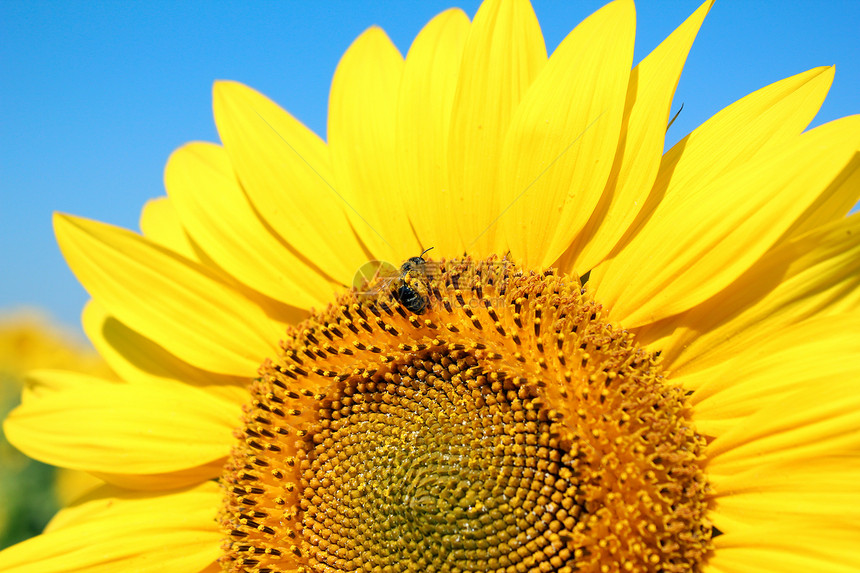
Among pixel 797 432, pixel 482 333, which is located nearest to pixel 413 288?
pixel 482 333

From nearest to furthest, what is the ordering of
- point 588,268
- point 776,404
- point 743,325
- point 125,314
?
point 776,404 < point 743,325 < point 588,268 < point 125,314

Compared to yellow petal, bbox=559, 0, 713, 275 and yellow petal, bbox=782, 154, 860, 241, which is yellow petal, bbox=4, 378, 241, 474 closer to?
yellow petal, bbox=559, 0, 713, 275

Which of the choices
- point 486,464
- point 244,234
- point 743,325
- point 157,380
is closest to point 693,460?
point 743,325

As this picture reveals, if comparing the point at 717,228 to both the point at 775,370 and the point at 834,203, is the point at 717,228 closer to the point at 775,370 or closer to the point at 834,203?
the point at 834,203

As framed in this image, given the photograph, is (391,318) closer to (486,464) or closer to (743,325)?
(486,464)

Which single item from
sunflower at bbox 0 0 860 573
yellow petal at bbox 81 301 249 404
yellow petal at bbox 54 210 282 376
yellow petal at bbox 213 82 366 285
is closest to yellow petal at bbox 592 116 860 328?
sunflower at bbox 0 0 860 573

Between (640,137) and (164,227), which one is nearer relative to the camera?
(640,137)

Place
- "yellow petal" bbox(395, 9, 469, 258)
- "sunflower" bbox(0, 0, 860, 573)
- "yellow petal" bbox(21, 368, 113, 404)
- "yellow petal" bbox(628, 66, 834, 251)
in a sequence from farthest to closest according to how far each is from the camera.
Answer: "yellow petal" bbox(21, 368, 113, 404), "yellow petal" bbox(395, 9, 469, 258), "yellow petal" bbox(628, 66, 834, 251), "sunflower" bbox(0, 0, 860, 573)
